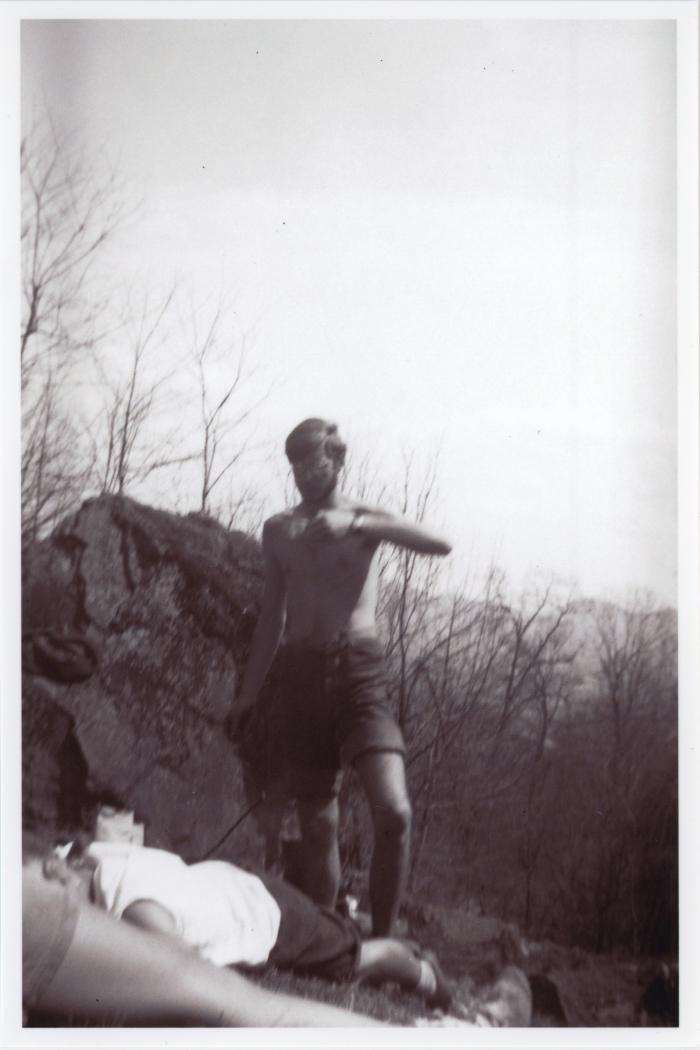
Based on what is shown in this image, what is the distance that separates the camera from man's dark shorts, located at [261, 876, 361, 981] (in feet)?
9.23

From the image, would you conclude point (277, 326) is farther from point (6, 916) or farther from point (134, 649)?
point (6, 916)

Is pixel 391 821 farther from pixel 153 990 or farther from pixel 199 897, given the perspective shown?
pixel 153 990

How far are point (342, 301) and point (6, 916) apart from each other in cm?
192

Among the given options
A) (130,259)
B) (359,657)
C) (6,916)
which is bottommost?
(6,916)

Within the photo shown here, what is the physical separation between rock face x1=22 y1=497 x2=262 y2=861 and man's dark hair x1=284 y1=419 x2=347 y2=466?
0.28 meters

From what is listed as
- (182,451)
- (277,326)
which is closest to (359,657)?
(182,451)

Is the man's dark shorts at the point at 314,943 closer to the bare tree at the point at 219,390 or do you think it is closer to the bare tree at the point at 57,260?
the bare tree at the point at 219,390

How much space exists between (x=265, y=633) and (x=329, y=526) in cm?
34

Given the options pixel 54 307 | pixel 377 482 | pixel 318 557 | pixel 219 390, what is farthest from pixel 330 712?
pixel 54 307

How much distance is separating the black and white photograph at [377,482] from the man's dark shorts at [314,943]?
3 cm

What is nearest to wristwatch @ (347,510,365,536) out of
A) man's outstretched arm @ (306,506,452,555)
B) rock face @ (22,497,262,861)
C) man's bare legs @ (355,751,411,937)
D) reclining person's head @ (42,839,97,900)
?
man's outstretched arm @ (306,506,452,555)

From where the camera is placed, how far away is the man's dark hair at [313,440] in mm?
2936

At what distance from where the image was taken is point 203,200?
297 centimetres

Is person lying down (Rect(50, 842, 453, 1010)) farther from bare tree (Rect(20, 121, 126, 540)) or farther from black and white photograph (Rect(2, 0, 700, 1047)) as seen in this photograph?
bare tree (Rect(20, 121, 126, 540))
